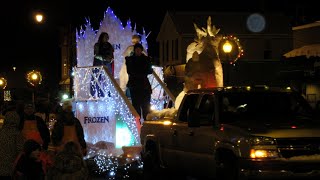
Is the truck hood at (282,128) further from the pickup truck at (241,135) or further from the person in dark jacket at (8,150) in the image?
the person in dark jacket at (8,150)

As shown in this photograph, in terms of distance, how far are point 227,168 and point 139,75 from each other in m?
7.91

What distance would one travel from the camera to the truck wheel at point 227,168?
31.0 feet

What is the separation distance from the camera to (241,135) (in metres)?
9.38

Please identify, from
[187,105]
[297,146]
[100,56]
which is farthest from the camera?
[100,56]

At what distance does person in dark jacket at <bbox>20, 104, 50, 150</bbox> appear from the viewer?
1252 centimetres

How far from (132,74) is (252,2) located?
115ft

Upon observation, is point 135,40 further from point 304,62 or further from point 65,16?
point 304,62

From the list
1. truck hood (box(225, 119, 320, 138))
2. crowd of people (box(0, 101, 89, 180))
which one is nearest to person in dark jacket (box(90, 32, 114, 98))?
crowd of people (box(0, 101, 89, 180))

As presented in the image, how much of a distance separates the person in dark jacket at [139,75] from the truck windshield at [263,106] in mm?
6653

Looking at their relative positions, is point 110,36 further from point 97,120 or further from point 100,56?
point 97,120

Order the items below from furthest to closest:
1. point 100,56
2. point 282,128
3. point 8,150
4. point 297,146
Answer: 1. point 100,56
2. point 8,150
3. point 282,128
4. point 297,146

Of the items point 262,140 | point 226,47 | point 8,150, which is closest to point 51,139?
point 8,150

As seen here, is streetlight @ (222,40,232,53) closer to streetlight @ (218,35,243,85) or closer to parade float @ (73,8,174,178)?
streetlight @ (218,35,243,85)

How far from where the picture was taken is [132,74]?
1722 centimetres
